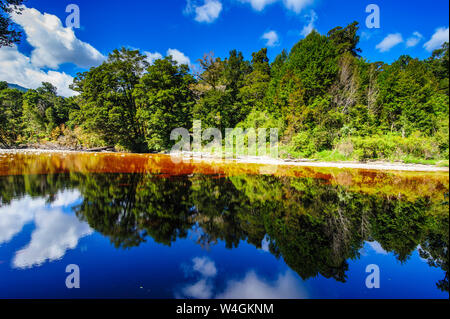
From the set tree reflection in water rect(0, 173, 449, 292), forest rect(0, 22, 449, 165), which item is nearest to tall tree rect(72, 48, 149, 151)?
forest rect(0, 22, 449, 165)

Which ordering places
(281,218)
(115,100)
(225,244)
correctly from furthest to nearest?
(115,100), (281,218), (225,244)

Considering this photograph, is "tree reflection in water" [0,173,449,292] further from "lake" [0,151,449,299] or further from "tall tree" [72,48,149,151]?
"tall tree" [72,48,149,151]

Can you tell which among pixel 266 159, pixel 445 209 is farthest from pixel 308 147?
pixel 445 209

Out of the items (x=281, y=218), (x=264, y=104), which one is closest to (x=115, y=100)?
(x=264, y=104)

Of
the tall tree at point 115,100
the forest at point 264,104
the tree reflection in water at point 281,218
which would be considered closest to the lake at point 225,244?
the tree reflection in water at point 281,218

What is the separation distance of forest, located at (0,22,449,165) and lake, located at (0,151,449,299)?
16.1 feet

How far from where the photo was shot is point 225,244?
3826 mm

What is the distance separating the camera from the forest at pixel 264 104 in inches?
592

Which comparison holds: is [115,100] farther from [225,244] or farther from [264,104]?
[225,244]

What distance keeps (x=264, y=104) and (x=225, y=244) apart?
23.6 metres

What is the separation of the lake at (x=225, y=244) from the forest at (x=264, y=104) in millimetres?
4897

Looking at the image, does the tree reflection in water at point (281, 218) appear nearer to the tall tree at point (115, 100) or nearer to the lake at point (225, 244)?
the lake at point (225, 244)

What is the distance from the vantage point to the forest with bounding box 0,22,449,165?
15037 mm
